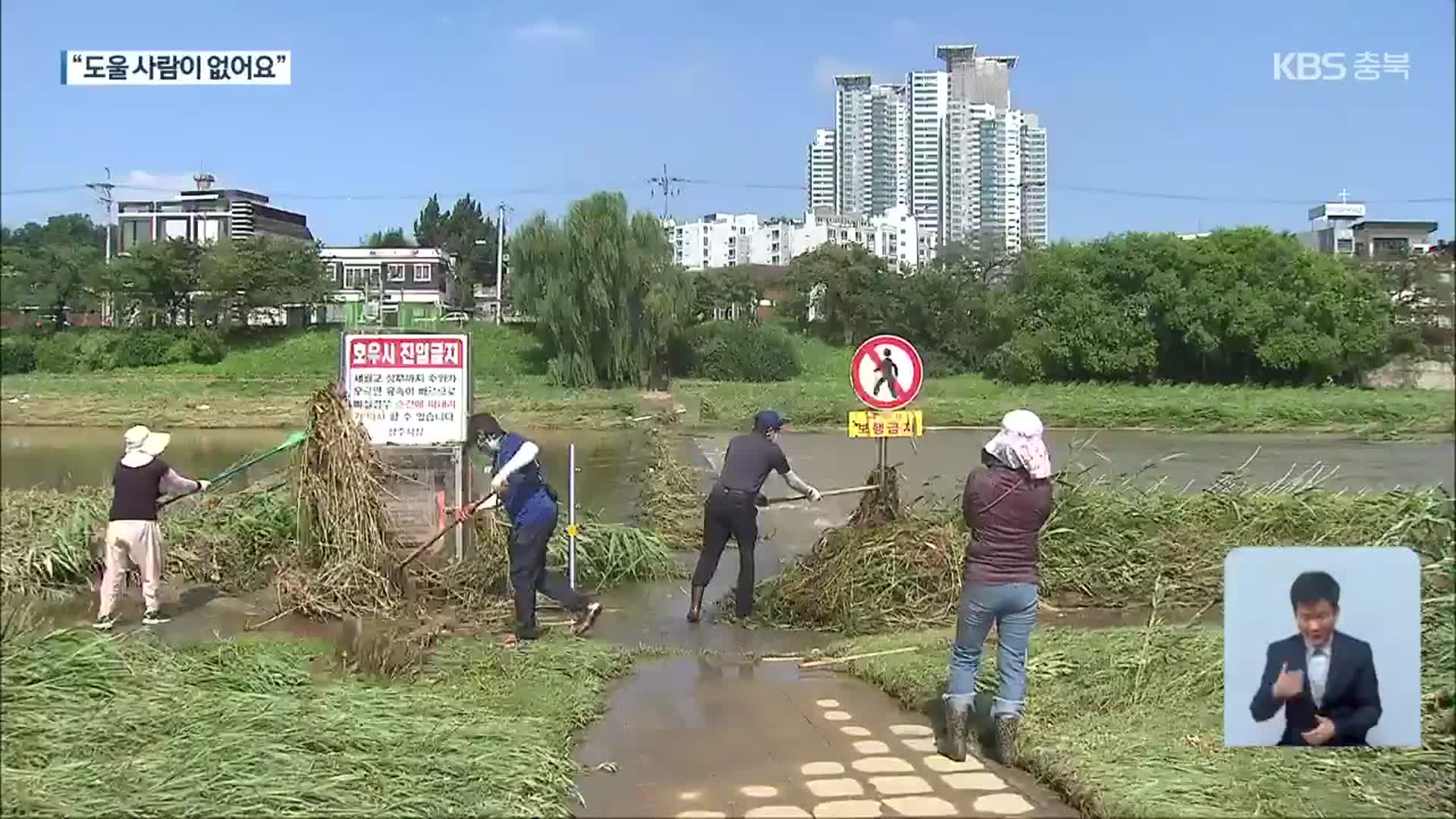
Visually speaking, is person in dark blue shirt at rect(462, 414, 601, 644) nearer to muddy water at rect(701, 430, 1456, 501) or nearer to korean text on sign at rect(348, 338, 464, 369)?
korean text on sign at rect(348, 338, 464, 369)

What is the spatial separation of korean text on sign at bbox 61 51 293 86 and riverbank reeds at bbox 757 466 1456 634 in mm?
5152

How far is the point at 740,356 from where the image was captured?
4000cm

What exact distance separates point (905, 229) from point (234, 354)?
61.4 ft

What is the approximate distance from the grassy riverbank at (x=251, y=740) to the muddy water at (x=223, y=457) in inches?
218

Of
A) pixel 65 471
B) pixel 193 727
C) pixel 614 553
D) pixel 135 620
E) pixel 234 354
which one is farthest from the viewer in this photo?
pixel 234 354

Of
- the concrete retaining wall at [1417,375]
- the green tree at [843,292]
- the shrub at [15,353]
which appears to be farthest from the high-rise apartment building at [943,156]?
the shrub at [15,353]

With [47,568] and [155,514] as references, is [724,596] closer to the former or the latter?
[155,514]

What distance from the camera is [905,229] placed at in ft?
114

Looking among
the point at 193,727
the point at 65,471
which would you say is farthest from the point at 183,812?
the point at 65,471

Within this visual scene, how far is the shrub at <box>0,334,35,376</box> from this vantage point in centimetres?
479

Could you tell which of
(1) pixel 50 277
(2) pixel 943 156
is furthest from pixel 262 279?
(1) pixel 50 277

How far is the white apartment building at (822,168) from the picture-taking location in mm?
22250

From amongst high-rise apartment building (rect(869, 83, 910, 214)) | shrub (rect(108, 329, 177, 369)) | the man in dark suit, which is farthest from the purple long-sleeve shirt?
shrub (rect(108, 329, 177, 369))

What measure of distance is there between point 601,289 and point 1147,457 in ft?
56.6
